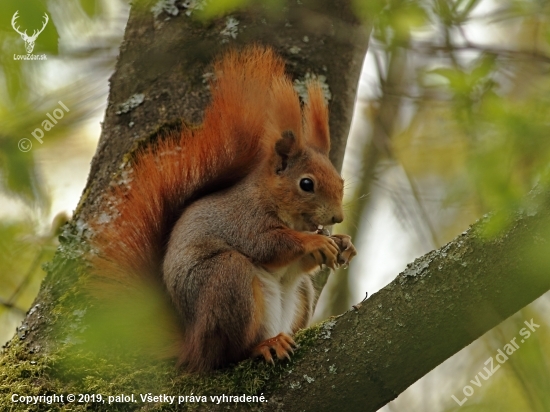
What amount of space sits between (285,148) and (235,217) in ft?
1.36

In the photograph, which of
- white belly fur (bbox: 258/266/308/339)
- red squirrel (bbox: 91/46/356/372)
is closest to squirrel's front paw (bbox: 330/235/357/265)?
red squirrel (bbox: 91/46/356/372)

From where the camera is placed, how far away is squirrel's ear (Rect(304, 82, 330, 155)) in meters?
2.93

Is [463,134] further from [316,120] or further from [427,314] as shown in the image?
[316,120]

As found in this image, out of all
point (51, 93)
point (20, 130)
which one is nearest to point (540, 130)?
point (20, 130)

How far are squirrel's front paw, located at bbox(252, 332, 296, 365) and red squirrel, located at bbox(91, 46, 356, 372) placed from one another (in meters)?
0.02

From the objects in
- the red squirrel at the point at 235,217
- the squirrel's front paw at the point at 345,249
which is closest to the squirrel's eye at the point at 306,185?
the red squirrel at the point at 235,217

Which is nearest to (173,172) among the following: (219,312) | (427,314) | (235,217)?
(235,217)

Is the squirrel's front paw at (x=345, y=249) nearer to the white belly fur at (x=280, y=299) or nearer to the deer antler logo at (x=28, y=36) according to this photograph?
the white belly fur at (x=280, y=299)

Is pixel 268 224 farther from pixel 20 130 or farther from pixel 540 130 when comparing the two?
pixel 540 130

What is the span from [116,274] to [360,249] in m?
2.18

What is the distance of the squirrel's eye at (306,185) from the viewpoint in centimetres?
289

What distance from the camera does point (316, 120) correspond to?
3004 millimetres

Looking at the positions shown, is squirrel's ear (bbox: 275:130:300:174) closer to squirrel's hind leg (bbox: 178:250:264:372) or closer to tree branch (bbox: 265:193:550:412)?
squirrel's hind leg (bbox: 178:250:264:372)

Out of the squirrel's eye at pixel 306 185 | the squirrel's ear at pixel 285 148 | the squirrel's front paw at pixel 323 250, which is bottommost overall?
the squirrel's front paw at pixel 323 250
